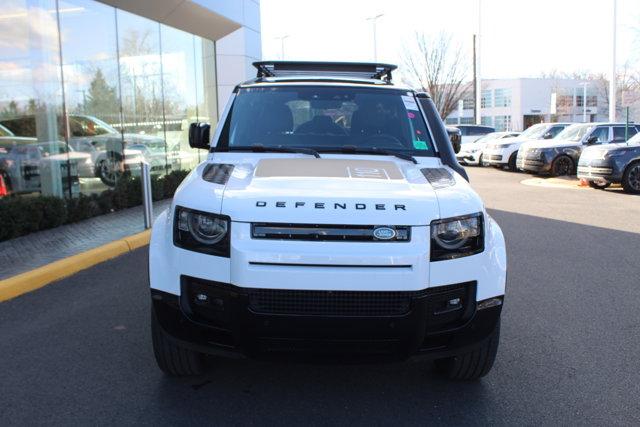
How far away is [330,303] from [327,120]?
1.97 meters

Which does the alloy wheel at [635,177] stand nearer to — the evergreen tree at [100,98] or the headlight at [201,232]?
the evergreen tree at [100,98]

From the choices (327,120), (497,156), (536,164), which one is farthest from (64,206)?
(497,156)

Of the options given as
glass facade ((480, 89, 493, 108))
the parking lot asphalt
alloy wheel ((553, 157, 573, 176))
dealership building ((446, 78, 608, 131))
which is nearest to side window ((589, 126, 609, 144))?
alloy wheel ((553, 157, 573, 176))

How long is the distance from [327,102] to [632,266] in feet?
14.5

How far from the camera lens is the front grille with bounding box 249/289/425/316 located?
293 cm

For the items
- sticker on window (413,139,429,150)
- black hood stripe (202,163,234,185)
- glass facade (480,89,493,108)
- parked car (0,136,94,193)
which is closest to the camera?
black hood stripe (202,163,234,185)

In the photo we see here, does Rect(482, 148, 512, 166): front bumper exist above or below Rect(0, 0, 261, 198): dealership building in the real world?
below

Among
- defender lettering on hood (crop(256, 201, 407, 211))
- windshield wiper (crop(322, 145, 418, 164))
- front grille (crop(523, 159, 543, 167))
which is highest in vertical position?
windshield wiper (crop(322, 145, 418, 164))

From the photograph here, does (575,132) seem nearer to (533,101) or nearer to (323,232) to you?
(323,232)

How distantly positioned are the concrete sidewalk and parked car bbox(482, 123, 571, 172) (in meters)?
14.8

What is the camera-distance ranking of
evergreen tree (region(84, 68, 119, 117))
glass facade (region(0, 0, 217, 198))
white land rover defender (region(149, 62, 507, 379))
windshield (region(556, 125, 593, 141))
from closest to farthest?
white land rover defender (region(149, 62, 507, 379)), glass facade (region(0, 0, 217, 198)), evergreen tree (region(84, 68, 119, 117)), windshield (region(556, 125, 593, 141))

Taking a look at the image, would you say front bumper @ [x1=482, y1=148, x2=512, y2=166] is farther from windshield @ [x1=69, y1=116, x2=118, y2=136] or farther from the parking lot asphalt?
the parking lot asphalt

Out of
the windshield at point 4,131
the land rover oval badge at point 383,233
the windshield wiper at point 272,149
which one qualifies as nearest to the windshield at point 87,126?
the windshield at point 4,131

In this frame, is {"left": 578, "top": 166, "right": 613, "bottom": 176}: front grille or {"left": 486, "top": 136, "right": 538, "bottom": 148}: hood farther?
{"left": 486, "top": 136, "right": 538, "bottom": 148}: hood
